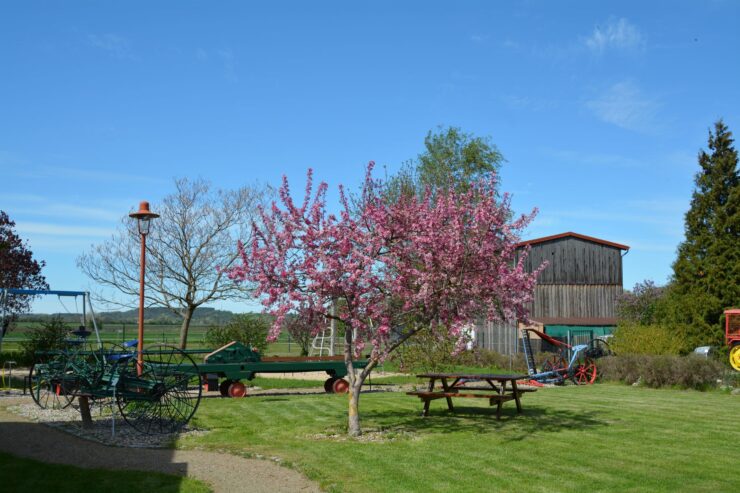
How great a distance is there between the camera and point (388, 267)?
1154 centimetres

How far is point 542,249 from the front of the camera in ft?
131

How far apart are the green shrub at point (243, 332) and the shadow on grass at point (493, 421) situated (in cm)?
1681

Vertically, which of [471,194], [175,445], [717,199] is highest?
[717,199]

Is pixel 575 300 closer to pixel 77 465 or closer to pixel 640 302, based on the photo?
pixel 640 302

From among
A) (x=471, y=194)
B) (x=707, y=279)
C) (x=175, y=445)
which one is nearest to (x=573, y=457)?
(x=471, y=194)

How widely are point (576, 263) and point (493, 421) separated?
28.6m

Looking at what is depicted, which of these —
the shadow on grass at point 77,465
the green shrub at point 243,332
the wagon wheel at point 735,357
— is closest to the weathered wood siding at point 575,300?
the green shrub at point 243,332

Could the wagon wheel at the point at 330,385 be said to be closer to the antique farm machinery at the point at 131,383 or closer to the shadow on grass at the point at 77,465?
the antique farm machinery at the point at 131,383

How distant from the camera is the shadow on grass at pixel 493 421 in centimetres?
1188

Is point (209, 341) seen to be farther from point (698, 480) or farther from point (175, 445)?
point (698, 480)

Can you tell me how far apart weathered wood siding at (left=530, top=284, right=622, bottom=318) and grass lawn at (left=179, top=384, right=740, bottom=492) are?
23.0 m

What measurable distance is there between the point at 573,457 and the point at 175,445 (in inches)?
223

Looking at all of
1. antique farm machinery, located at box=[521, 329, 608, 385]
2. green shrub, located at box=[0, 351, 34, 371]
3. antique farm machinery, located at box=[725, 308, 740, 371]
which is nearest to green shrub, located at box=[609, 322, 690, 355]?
antique farm machinery, located at box=[521, 329, 608, 385]

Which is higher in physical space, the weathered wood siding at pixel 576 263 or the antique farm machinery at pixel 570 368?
the weathered wood siding at pixel 576 263
